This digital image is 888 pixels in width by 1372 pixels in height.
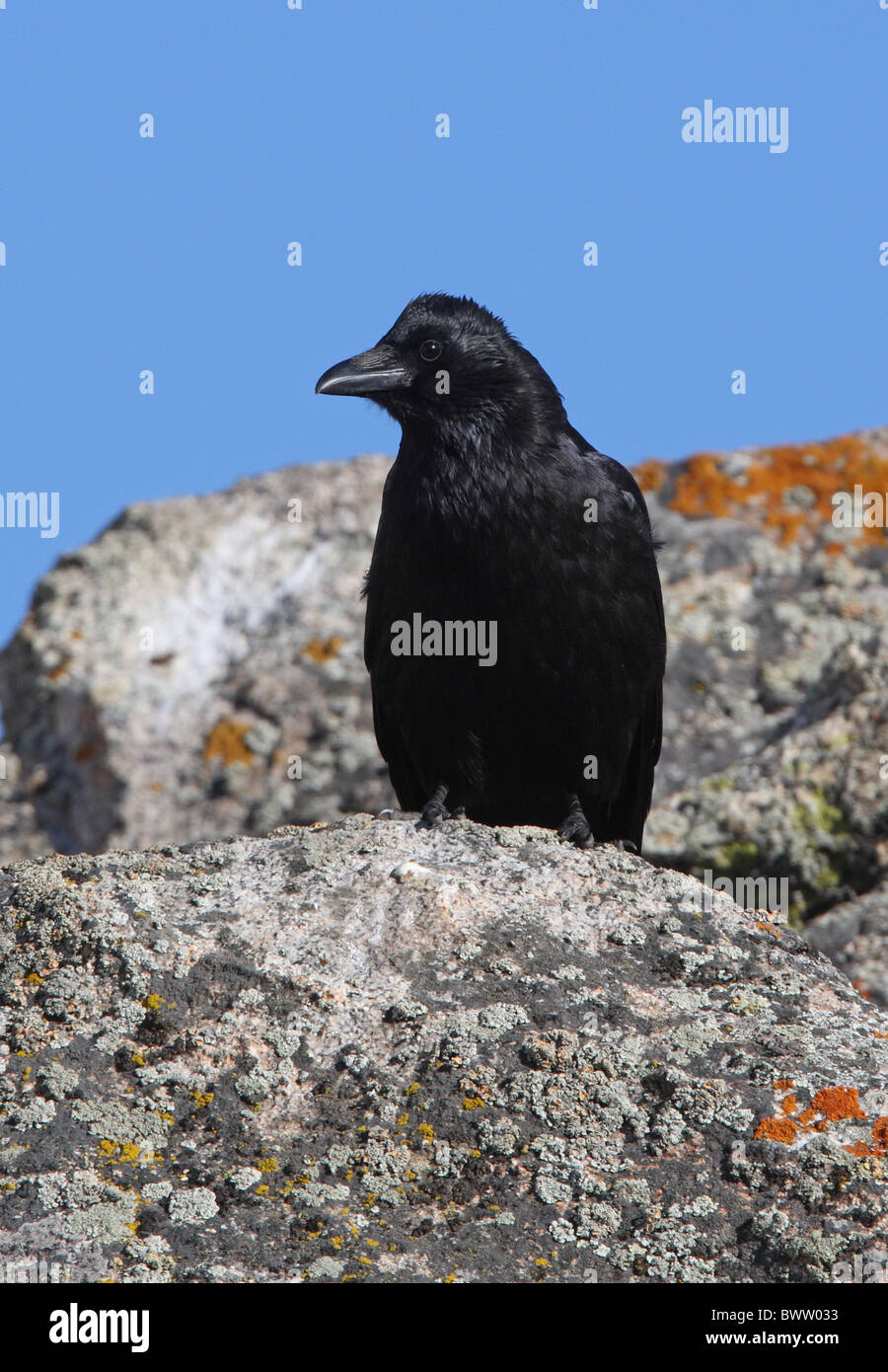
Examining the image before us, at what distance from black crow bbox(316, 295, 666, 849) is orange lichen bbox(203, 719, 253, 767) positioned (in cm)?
168

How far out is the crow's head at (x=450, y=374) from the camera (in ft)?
21.4

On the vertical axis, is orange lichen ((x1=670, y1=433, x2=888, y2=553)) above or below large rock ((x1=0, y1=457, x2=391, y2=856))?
above

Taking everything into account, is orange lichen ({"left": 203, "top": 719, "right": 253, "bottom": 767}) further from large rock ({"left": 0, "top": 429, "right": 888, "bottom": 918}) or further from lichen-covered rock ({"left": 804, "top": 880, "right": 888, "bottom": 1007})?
lichen-covered rock ({"left": 804, "top": 880, "right": 888, "bottom": 1007})

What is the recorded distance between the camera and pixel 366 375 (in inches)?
262

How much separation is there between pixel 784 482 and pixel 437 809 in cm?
416

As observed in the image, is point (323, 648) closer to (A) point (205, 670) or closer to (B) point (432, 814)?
(A) point (205, 670)

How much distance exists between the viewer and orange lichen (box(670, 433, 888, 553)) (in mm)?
8898

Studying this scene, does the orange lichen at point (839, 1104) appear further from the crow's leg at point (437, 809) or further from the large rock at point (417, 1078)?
the crow's leg at point (437, 809)

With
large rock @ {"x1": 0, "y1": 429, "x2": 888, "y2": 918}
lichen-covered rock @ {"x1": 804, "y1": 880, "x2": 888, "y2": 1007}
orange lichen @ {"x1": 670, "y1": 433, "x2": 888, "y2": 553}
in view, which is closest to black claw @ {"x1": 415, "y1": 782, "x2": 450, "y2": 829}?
large rock @ {"x1": 0, "y1": 429, "x2": 888, "y2": 918}

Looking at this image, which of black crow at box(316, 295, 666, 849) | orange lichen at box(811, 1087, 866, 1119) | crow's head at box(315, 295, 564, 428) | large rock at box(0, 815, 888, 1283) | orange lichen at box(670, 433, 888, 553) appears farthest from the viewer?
orange lichen at box(670, 433, 888, 553)

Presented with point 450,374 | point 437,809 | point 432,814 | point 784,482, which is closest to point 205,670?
point 450,374

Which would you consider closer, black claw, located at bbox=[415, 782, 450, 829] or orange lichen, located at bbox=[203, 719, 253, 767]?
black claw, located at bbox=[415, 782, 450, 829]

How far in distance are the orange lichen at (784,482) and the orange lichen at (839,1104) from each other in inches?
220

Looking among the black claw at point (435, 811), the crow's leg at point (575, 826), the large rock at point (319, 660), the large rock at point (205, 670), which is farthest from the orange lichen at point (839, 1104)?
the large rock at point (205, 670)
